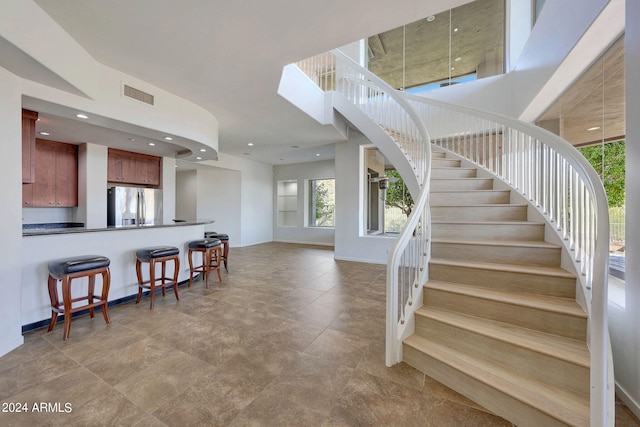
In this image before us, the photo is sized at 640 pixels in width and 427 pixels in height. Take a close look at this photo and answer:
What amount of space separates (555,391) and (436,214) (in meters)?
1.97

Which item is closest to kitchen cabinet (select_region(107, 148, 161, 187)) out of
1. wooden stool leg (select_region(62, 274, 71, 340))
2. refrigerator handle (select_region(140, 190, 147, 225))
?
refrigerator handle (select_region(140, 190, 147, 225))

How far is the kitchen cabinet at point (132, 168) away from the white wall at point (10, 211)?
318 centimetres

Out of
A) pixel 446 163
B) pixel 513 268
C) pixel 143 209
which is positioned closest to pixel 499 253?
pixel 513 268

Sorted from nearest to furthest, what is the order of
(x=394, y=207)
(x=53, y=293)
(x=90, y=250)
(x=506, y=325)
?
(x=506, y=325) → (x=53, y=293) → (x=90, y=250) → (x=394, y=207)

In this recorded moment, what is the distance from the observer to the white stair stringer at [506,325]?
1.45 meters

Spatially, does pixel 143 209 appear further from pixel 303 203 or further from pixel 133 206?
pixel 303 203

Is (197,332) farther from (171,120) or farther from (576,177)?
(576,177)

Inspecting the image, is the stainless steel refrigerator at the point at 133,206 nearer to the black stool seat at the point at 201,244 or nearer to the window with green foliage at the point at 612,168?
the black stool seat at the point at 201,244

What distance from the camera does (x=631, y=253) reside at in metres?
1.58

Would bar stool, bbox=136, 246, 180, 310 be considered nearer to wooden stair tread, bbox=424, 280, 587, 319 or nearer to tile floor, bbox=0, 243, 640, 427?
tile floor, bbox=0, 243, 640, 427

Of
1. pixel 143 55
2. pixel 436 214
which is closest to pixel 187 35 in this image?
pixel 143 55

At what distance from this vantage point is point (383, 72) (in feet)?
24.3

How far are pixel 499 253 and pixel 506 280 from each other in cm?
37

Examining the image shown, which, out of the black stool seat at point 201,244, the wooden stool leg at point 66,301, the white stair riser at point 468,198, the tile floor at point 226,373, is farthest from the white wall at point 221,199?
the white stair riser at point 468,198
